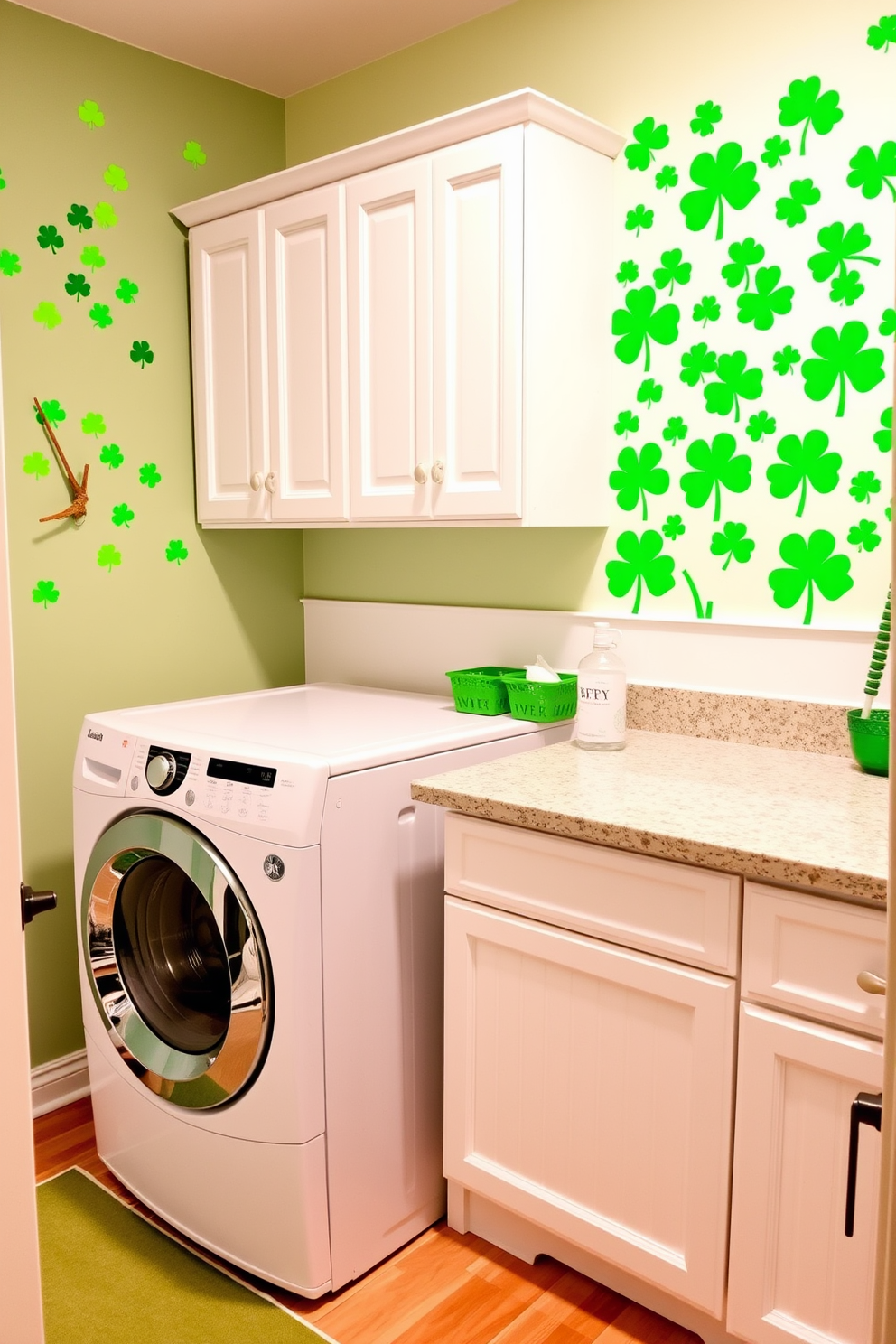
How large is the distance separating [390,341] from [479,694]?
788 millimetres

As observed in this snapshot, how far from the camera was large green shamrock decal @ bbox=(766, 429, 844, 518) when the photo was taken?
6.51 feet

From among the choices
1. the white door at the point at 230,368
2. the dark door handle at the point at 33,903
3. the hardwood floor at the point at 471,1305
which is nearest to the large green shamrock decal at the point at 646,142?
the white door at the point at 230,368

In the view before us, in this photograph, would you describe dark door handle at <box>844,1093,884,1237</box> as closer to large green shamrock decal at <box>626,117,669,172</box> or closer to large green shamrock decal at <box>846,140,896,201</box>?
large green shamrock decal at <box>846,140,896,201</box>

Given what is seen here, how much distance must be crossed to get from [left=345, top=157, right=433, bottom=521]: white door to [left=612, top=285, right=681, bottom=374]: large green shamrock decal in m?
0.42

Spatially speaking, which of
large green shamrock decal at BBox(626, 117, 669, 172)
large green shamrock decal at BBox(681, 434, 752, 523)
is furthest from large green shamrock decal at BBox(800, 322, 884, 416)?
large green shamrock decal at BBox(626, 117, 669, 172)

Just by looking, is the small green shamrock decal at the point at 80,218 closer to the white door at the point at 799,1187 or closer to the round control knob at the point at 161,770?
the round control knob at the point at 161,770

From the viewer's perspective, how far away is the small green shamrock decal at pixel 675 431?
2.19 metres

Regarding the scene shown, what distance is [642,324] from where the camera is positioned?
2.23 metres

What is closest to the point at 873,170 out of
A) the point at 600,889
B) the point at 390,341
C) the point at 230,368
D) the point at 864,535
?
the point at 864,535

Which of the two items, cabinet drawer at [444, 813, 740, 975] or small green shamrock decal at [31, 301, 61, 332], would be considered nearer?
cabinet drawer at [444, 813, 740, 975]

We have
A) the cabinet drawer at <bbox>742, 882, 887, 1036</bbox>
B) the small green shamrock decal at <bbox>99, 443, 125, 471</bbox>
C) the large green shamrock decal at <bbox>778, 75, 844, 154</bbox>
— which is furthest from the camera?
the small green shamrock decal at <bbox>99, 443, 125, 471</bbox>

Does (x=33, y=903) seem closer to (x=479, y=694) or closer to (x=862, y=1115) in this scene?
(x=862, y=1115)

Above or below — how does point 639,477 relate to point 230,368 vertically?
below

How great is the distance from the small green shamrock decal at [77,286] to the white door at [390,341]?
66 cm
